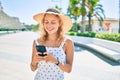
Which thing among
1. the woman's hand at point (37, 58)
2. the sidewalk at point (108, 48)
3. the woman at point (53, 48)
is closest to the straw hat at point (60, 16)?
the woman at point (53, 48)

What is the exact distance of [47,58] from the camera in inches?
92.7

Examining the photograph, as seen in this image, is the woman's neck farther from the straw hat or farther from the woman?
the straw hat

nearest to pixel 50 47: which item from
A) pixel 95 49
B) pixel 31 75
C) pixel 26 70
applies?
pixel 31 75

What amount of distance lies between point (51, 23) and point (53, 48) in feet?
0.84

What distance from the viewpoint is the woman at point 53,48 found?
7.97 ft

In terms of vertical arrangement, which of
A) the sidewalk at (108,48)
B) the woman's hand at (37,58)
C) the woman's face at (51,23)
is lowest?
the sidewalk at (108,48)

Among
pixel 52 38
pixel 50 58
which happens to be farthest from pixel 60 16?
pixel 50 58

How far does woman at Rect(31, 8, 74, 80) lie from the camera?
243 cm

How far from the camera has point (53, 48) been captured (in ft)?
8.25

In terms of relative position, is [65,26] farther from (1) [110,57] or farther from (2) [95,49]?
(2) [95,49]

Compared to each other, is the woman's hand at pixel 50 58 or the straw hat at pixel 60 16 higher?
the straw hat at pixel 60 16

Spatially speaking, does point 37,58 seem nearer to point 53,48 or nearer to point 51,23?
point 53,48

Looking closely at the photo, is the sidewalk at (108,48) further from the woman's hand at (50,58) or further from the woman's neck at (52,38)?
the woman's hand at (50,58)

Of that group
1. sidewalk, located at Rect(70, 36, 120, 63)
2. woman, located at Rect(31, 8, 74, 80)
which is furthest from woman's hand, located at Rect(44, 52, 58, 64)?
sidewalk, located at Rect(70, 36, 120, 63)
